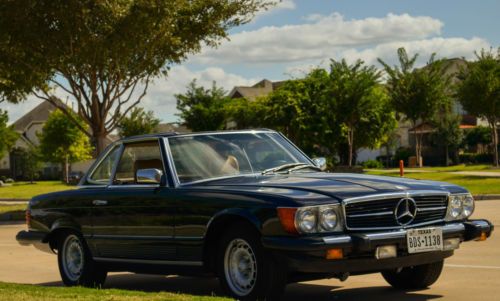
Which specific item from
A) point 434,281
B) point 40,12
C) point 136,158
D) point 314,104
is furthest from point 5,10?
point 314,104

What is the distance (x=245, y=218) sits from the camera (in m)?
8.29

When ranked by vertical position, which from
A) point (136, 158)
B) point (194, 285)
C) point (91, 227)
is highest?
point (136, 158)

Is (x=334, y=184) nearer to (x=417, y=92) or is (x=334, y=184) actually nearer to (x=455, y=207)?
→ (x=455, y=207)

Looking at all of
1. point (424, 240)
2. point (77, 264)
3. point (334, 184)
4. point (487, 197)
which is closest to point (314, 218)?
point (334, 184)

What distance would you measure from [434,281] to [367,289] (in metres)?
0.66

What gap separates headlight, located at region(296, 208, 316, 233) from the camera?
791cm

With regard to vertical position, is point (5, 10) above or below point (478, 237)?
above

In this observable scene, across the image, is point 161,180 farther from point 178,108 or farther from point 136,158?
point 178,108

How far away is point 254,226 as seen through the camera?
828cm

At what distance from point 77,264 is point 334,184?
11.7 ft

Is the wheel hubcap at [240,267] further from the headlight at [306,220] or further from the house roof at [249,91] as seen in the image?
the house roof at [249,91]

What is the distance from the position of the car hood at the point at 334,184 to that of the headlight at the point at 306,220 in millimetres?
271

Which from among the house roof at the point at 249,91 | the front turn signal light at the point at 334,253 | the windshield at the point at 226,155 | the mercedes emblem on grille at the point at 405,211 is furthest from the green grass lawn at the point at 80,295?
the house roof at the point at 249,91

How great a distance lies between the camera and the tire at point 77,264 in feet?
34.3
